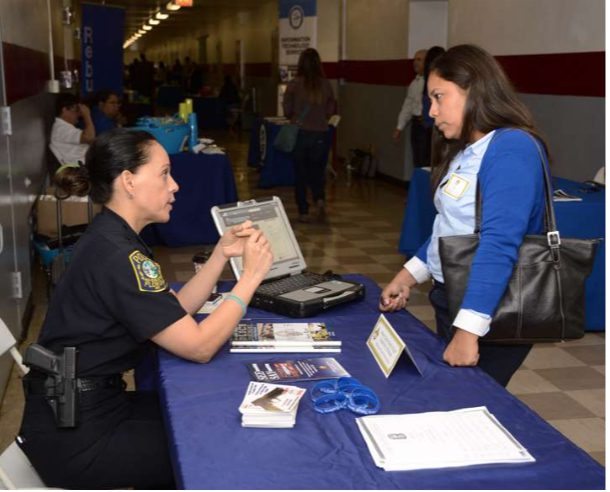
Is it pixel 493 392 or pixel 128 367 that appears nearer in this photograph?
pixel 493 392

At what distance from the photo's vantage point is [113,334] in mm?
1837

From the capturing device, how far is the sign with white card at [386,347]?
5.92ft

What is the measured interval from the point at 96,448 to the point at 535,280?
1.08 meters

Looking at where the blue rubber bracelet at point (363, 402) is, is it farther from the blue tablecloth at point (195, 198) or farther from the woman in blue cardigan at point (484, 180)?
the blue tablecloth at point (195, 198)

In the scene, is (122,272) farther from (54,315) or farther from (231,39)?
(231,39)

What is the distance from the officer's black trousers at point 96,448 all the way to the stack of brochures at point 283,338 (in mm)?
302

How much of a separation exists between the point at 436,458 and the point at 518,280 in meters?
0.64

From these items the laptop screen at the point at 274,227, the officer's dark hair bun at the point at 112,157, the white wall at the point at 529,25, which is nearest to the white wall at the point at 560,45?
the white wall at the point at 529,25

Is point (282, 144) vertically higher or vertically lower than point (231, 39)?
lower

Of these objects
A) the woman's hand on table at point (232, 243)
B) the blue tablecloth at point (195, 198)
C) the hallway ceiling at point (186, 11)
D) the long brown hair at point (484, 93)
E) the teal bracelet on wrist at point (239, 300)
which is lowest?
the blue tablecloth at point (195, 198)

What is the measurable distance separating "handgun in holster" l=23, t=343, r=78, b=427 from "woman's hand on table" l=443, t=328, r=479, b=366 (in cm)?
85

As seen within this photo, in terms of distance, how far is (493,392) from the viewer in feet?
5.67

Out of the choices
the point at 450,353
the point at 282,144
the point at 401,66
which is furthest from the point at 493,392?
the point at 401,66

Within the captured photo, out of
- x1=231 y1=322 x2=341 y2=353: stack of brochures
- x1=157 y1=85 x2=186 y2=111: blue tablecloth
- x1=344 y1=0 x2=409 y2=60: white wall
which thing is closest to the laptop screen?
x1=231 y1=322 x2=341 y2=353: stack of brochures
